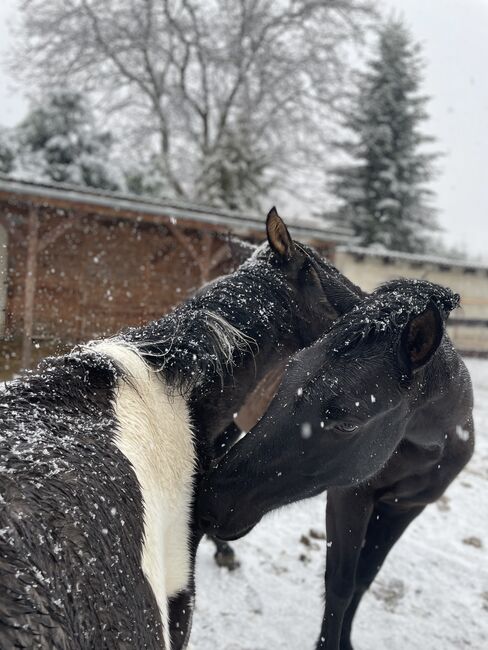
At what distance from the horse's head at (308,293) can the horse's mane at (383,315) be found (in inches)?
7.9

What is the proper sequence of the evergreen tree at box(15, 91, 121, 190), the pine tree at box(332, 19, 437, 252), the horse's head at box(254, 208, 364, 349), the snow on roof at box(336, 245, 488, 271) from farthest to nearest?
the pine tree at box(332, 19, 437, 252) → the snow on roof at box(336, 245, 488, 271) → the evergreen tree at box(15, 91, 121, 190) → the horse's head at box(254, 208, 364, 349)

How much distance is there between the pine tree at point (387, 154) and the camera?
62.1 feet

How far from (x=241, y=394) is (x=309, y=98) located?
20629 mm

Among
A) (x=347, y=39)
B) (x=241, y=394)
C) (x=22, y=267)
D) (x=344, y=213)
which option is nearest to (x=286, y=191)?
(x=344, y=213)

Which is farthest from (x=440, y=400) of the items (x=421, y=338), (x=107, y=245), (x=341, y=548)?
(x=107, y=245)

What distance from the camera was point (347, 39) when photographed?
19.5 meters

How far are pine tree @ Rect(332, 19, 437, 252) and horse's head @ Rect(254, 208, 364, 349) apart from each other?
17.2 metres

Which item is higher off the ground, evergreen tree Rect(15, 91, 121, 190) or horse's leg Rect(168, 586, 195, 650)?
evergreen tree Rect(15, 91, 121, 190)

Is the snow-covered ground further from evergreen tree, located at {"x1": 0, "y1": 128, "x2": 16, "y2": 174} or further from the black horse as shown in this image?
evergreen tree, located at {"x1": 0, "y1": 128, "x2": 16, "y2": 174}

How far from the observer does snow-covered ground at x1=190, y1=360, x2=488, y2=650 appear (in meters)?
3.04

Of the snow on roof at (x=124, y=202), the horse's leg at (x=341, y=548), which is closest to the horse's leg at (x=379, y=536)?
the horse's leg at (x=341, y=548)

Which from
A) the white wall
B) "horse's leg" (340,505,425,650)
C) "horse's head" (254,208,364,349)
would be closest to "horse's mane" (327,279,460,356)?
"horse's head" (254,208,364,349)

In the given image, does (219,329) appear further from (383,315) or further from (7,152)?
(7,152)

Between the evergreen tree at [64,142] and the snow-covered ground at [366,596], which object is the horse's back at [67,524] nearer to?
the snow-covered ground at [366,596]
